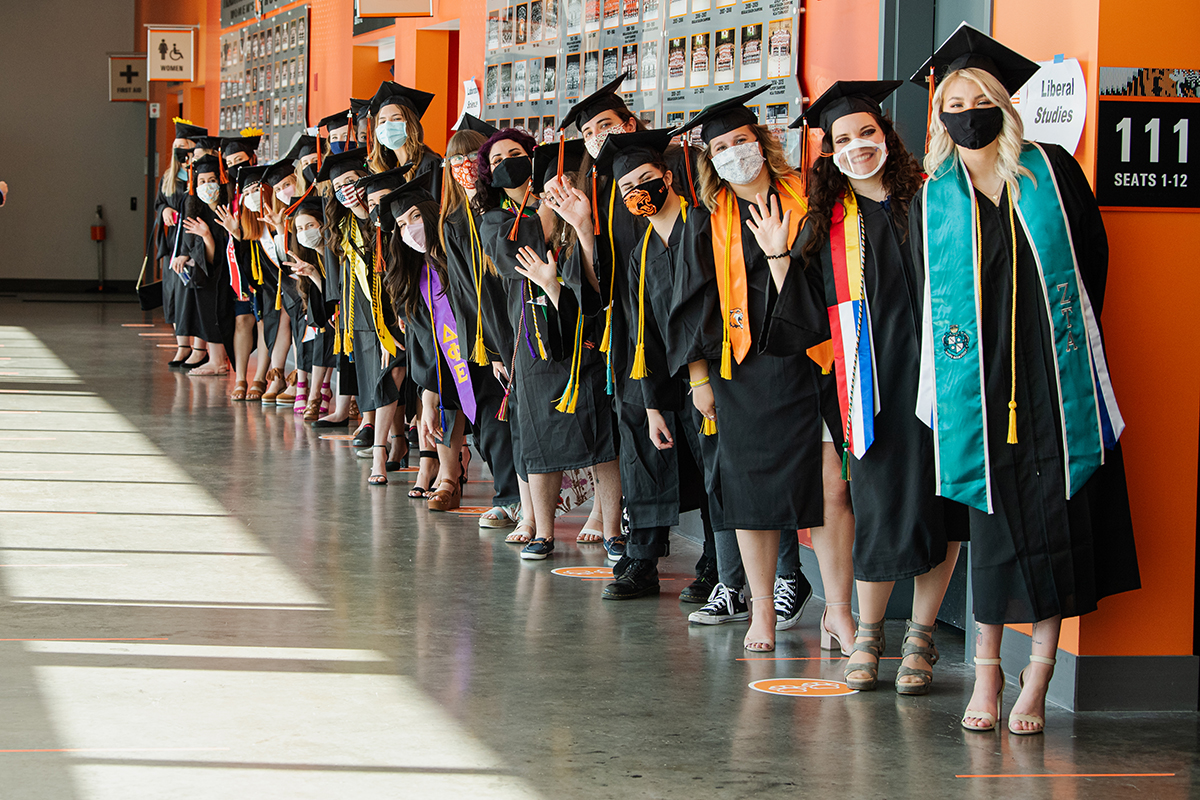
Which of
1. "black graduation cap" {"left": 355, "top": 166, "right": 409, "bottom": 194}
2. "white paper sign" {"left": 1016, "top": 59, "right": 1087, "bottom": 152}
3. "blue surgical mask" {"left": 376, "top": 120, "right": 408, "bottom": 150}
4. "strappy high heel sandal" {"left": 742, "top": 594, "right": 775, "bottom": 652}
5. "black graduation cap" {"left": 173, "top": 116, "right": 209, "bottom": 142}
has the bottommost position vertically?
"strappy high heel sandal" {"left": 742, "top": 594, "right": 775, "bottom": 652}

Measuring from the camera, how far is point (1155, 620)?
146 inches

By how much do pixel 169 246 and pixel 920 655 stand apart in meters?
8.59

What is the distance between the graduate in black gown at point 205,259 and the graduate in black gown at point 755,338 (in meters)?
6.84

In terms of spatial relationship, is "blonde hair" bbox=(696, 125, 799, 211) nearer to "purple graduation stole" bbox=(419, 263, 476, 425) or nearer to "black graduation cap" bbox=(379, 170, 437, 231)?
"purple graduation stole" bbox=(419, 263, 476, 425)

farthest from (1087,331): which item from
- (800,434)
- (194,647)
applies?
(194,647)

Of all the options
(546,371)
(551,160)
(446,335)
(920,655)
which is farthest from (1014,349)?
(446,335)

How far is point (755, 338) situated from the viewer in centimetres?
403

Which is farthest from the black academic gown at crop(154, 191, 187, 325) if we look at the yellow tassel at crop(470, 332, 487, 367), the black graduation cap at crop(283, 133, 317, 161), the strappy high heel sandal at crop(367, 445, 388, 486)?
the yellow tassel at crop(470, 332, 487, 367)

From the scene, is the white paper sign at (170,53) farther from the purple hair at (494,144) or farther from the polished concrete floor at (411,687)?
the purple hair at (494,144)

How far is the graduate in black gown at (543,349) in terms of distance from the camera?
5.10 meters

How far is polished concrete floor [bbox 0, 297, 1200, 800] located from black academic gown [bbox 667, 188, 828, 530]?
471mm

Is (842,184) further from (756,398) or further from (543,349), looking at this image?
(543,349)

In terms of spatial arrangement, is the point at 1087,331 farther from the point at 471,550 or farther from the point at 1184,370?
the point at 471,550

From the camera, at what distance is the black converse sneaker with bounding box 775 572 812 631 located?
4.57 metres
